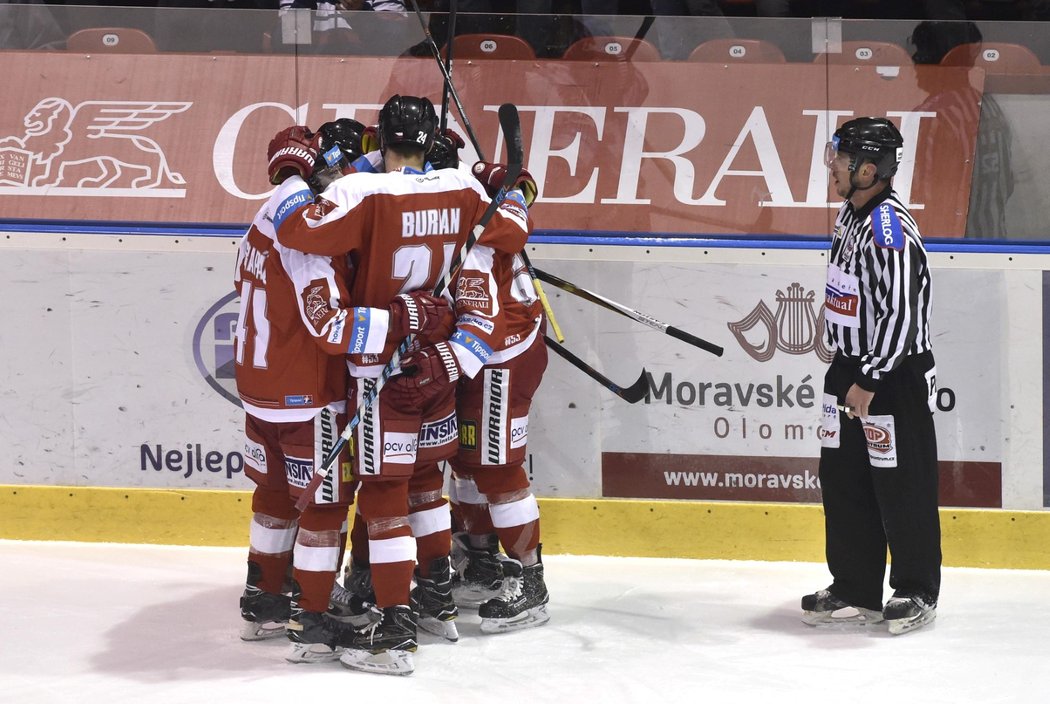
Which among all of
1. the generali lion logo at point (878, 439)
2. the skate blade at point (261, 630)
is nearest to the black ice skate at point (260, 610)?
the skate blade at point (261, 630)

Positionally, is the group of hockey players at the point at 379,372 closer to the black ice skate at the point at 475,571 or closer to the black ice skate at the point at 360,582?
the black ice skate at the point at 360,582

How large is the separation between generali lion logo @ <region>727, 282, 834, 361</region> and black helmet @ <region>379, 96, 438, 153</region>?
1.41 m

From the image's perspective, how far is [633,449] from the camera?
4.28m

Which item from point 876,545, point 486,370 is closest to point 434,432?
point 486,370

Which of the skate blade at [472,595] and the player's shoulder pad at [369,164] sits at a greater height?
the player's shoulder pad at [369,164]

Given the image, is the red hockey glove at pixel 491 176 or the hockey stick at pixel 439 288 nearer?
the hockey stick at pixel 439 288

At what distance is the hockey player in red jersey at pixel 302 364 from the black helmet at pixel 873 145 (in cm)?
117

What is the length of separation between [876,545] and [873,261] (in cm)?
81

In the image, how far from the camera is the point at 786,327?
164 inches

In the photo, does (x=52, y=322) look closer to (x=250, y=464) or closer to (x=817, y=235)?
(x=250, y=464)

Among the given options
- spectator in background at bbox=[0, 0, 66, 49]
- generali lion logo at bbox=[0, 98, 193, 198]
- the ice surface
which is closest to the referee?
the ice surface

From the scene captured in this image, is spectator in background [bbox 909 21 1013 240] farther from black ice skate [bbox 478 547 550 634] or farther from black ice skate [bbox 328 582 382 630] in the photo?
black ice skate [bbox 328 582 382 630]

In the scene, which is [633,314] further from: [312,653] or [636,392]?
[312,653]

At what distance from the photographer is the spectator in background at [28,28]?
4445 millimetres
